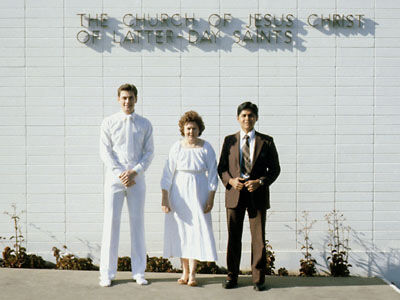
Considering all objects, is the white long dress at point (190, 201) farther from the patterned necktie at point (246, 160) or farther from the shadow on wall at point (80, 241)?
the shadow on wall at point (80, 241)

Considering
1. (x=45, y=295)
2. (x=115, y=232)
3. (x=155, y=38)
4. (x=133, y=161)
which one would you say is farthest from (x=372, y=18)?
(x=45, y=295)

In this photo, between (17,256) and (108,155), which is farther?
(17,256)

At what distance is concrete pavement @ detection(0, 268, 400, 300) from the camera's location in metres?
5.00

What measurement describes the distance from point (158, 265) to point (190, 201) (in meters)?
1.38

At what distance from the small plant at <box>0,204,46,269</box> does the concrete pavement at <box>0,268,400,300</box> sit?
35cm

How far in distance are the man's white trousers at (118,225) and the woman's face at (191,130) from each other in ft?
2.30

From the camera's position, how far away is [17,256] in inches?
246

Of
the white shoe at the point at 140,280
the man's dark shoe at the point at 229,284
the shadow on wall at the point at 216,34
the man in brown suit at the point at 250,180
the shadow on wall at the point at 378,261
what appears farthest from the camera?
the shadow on wall at the point at 378,261

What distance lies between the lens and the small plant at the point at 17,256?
624 centimetres

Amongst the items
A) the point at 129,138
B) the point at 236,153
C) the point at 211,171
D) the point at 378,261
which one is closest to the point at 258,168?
the point at 236,153

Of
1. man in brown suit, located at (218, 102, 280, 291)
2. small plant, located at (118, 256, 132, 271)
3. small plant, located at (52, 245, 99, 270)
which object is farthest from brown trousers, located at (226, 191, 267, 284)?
small plant, located at (52, 245, 99, 270)

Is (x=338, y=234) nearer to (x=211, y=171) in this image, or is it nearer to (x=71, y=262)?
(x=211, y=171)

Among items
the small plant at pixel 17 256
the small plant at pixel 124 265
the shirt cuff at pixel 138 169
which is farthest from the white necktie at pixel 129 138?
the small plant at pixel 17 256

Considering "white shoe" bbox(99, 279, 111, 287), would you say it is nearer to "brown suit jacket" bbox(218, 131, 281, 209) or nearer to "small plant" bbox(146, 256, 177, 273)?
"small plant" bbox(146, 256, 177, 273)
